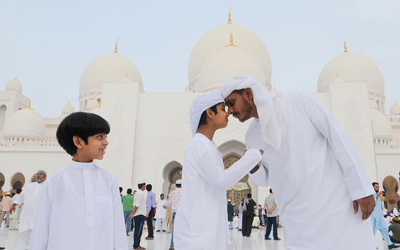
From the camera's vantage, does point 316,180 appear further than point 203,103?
No

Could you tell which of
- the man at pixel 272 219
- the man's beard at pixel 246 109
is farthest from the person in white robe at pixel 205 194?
the man at pixel 272 219

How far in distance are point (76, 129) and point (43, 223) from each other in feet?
1.53

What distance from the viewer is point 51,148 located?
18.6 metres

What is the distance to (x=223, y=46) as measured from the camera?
67.0 feet

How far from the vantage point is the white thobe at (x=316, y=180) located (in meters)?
1.50

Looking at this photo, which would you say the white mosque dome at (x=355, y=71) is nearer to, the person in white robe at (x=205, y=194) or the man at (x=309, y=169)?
the man at (x=309, y=169)

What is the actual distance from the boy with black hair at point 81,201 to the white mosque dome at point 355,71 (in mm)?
23562

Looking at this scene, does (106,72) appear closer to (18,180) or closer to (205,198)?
(18,180)

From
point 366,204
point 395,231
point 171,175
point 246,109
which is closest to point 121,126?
point 171,175

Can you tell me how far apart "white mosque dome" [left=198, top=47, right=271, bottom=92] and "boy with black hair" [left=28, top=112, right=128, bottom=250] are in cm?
1485

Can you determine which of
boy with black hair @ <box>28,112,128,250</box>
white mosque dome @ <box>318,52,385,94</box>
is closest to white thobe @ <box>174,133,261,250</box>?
boy with black hair @ <box>28,112,128,250</box>

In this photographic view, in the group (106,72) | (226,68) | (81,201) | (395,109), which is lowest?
(81,201)

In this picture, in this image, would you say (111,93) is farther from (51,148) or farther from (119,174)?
(51,148)

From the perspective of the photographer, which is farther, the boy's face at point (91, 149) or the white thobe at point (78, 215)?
the boy's face at point (91, 149)
